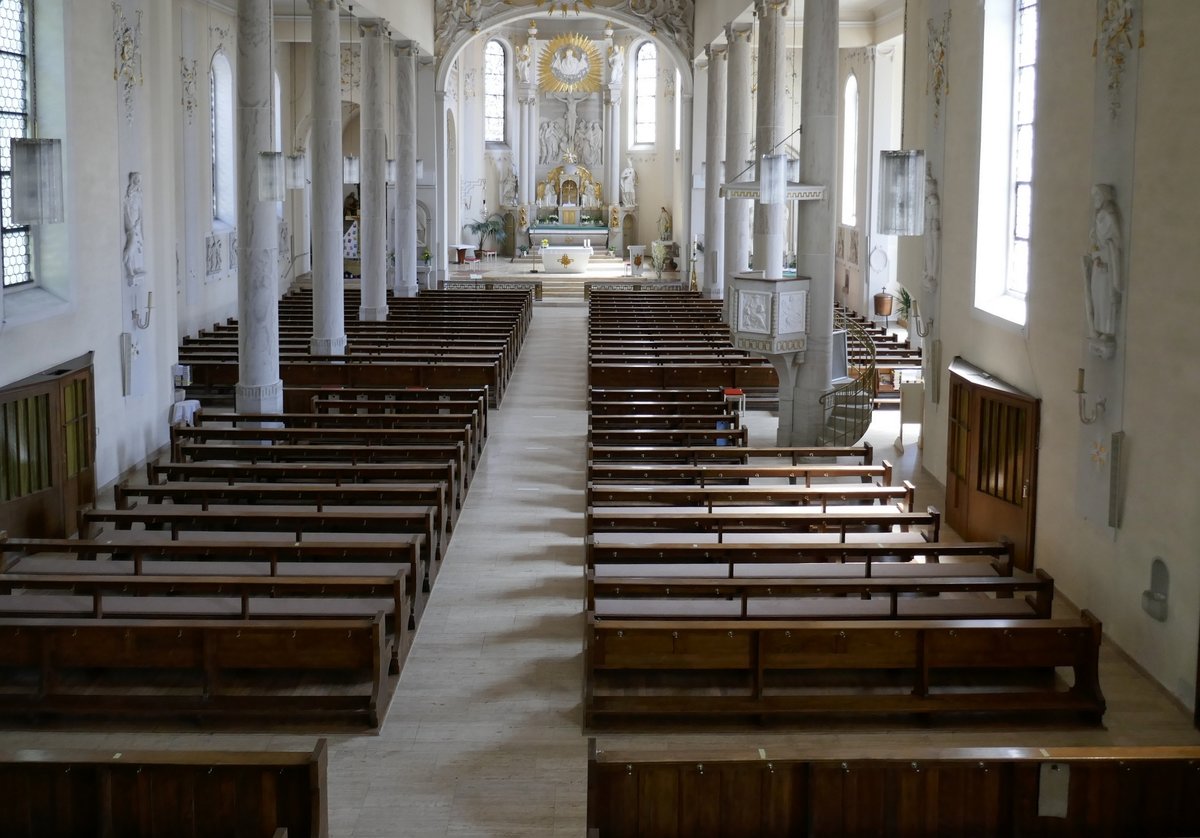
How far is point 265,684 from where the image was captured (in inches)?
359

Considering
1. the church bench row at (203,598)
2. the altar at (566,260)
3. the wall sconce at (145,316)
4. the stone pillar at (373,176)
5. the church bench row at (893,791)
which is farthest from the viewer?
the altar at (566,260)

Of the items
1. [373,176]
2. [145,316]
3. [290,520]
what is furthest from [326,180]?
[290,520]

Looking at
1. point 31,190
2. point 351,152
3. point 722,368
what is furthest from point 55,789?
point 351,152

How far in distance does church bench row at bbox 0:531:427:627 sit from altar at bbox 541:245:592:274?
102ft

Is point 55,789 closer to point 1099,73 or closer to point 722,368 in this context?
point 1099,73

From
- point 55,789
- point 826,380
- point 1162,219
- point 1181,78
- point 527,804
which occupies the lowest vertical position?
point 527,804

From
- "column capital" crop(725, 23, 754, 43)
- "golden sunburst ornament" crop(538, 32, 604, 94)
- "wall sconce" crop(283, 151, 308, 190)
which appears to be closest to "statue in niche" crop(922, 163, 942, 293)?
"wall sconce" crop(283, 151, 308, 190)

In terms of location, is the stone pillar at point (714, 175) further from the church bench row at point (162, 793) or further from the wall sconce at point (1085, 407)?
the church bench row at point (162, 793)

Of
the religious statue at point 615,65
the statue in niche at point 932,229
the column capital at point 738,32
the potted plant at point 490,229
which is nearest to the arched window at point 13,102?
Result: the statue in niche at point 932,229

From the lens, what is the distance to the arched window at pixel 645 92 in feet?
153

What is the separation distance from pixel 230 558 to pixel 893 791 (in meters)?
6.81

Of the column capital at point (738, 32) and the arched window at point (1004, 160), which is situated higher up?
the column capital at point (738, 32)

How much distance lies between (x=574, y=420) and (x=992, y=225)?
25.4 feet

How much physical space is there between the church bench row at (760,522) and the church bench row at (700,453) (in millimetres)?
2088
